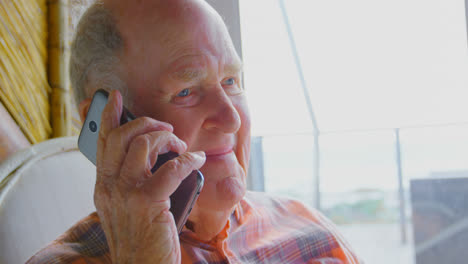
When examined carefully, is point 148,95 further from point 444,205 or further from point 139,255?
point 444,205

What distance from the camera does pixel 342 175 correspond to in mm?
3844

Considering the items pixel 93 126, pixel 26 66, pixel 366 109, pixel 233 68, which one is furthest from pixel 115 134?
pixel 366 109

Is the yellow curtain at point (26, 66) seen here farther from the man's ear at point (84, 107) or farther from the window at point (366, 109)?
the window at point (366, 109)

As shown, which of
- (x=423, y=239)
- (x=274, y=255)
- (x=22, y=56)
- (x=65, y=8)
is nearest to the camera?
(x=274, y=255)

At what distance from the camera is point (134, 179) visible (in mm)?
593

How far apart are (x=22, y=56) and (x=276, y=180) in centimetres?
261

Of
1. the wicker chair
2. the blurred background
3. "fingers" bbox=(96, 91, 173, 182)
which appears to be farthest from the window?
"fingers" bbox=(96, 91, 173, 182)

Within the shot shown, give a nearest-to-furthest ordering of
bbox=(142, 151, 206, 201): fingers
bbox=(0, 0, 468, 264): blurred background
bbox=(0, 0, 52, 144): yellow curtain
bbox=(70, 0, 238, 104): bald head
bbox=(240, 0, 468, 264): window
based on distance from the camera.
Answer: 1. bbox=(142, 151, 206, 201): fingers
2. bbox=(70, 0, 238, 104): bald head
3. bbox=(0, 0, 52, 144): yellow curtain
4. bbox=(0, 0, 468, 264): blurred background
5. bbox=(240, 0, 468, 264): window

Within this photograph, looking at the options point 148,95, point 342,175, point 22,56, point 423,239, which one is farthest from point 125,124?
point 342,175

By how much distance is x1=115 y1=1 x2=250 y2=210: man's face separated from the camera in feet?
2.50

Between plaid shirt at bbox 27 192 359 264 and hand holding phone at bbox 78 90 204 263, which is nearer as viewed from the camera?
A: hand holding phone at bbox 78 90 204 263

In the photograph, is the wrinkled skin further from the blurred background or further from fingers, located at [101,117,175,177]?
the blurred background

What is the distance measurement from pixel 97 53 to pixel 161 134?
0.30m

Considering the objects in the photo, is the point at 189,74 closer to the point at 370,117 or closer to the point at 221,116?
the point at 221,116
